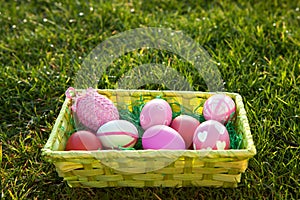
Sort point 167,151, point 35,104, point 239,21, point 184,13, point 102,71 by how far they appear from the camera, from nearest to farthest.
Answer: point 167,151, point 35,104, point 102,71, point 239,21, point 184,13

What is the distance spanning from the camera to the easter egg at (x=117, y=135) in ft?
5.54

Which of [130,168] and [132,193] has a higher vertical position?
[130,168]

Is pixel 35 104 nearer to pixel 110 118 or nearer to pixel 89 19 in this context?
pixel 110 118

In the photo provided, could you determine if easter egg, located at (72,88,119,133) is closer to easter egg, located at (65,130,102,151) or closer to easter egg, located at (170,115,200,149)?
easter egg, located at (65,130,102,151)

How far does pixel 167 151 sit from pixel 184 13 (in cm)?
156

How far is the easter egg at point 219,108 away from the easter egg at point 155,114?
5.4 inches

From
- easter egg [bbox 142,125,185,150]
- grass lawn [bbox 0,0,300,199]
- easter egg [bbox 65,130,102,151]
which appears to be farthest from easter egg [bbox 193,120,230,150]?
easter egg [bbox 65,130,102,151]

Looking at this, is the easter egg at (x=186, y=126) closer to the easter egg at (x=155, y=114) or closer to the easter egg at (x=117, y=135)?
the easter egg at (x=155, y=114)

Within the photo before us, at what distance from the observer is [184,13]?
2924 millimetres

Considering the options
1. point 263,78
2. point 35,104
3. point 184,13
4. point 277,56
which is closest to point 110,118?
point 35,104

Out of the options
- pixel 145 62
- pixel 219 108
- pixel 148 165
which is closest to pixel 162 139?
pixel 148 165

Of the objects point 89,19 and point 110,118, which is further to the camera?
point 89,19

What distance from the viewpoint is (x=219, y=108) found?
1785mm

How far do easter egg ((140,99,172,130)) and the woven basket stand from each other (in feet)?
0.70
